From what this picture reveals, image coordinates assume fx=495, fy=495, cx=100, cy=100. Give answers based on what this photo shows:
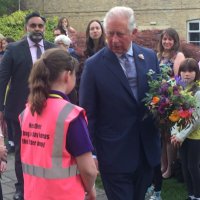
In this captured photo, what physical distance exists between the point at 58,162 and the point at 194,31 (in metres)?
24.0

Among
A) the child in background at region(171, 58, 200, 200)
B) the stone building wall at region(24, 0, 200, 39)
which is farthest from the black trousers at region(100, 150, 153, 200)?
the stone building wall at region(24, 0, 200, 39)

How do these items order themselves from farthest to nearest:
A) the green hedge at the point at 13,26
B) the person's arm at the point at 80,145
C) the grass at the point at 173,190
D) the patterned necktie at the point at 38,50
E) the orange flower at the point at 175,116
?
the green hedge at the point at 13,26 → the grass at the point at 173,190 → the patterned necktie at the point at 38,50 → the orange flower at the point at 175,116 → the person's arm at the point at 80,145

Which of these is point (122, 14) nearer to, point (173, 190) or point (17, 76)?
point (17, 76)

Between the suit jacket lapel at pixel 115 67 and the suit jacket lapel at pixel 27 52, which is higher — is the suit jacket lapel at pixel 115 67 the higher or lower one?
the lower one

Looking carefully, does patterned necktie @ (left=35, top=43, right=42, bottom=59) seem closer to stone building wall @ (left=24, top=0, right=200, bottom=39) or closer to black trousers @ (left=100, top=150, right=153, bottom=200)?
black trousers @ (left=100, top=150, right=153, bottom=200)

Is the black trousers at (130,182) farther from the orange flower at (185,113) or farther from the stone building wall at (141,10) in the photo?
the stone building wall at (141,10)

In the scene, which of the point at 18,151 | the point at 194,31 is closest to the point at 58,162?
the point at 18,151

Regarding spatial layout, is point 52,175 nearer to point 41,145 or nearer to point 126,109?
point 41,145

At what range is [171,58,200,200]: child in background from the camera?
595 centimetres

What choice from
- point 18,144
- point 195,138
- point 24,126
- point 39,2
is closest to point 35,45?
point 18,144

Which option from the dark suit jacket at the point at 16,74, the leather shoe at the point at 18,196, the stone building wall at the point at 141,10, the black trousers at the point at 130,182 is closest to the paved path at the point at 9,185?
the leather shoe at the point at 18,196

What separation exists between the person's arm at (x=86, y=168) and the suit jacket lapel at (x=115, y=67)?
101cm

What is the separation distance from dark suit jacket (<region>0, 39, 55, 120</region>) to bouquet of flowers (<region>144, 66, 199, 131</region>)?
2156 mm

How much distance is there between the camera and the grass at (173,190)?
6488 mm
